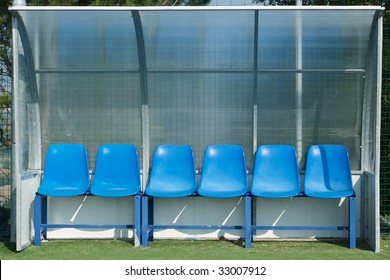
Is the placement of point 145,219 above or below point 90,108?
below

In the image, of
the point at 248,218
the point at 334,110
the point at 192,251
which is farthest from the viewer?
the point at 334,110

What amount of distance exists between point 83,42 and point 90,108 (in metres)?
0.74

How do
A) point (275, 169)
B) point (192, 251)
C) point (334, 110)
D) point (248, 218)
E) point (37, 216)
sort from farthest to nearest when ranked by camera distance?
point (334, 110)
point (275, 169)
point (37, 216)
point (248, 218)
point (192, 251)

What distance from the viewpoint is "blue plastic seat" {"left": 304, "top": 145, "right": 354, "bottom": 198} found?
280 inches

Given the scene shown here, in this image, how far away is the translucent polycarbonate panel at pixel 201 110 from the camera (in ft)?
24.2

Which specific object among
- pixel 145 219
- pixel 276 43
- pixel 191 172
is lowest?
pixel 145 219

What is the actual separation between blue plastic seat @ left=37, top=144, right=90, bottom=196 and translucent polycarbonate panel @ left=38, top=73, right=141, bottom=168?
0.21m

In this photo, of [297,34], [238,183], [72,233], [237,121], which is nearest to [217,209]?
[238,183]

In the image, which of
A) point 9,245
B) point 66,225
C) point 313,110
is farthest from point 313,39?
point 9,245

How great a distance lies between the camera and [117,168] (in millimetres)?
7297

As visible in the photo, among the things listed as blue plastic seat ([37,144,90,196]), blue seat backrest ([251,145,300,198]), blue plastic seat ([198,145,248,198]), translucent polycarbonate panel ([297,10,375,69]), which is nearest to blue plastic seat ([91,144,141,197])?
blue plastic seat ([37,144,90,196])

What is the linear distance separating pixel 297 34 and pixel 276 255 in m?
2.35

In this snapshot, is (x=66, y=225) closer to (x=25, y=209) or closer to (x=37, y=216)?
(x=37, y=216)

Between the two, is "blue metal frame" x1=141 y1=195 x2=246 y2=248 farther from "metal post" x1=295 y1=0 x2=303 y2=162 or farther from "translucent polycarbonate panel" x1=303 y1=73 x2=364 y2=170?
"translucent polycarbonate panel" x1=303 y1=73 x2=364 y2=170
